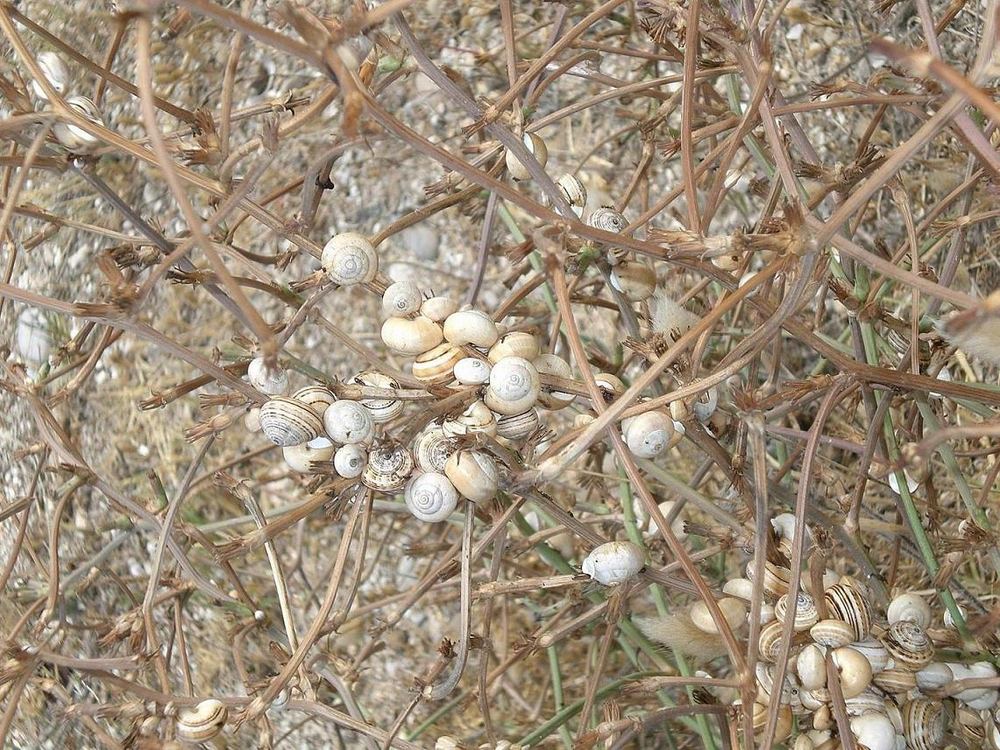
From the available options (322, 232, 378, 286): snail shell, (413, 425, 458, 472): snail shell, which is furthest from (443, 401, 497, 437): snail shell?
(322, 232, 378, 286): snail shell

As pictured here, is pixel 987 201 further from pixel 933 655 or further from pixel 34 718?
pixel 34 718

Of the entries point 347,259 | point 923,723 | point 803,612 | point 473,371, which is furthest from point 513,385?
point 923,723

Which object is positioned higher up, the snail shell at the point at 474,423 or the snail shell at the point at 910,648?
the snail shell at the point at 474,423

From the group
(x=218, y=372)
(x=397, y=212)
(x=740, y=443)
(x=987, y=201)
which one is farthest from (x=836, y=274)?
(x=397, y=212)

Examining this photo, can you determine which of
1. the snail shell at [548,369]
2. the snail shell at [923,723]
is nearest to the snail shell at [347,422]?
the snail shell at [548,369]

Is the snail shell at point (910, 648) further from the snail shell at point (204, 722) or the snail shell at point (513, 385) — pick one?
the snail shell at point (204, 722)

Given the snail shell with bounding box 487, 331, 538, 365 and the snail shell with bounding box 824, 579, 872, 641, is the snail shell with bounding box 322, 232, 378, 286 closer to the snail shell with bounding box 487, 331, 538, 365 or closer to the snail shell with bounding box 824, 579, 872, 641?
the snail shell with bounding box 487, 331, 538, 365
